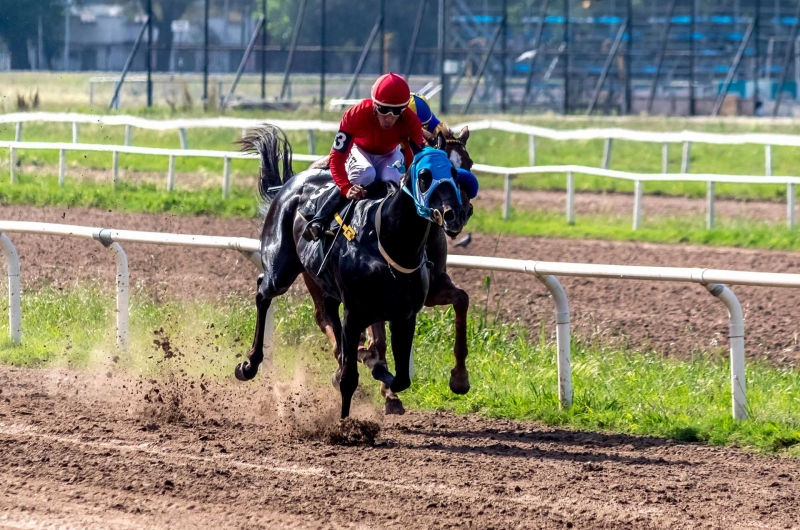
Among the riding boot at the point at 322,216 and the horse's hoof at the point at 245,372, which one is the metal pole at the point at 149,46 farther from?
the riding boot at the point at 322,216

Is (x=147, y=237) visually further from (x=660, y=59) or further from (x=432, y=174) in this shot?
(x=660, y=59)

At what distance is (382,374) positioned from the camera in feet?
20.9

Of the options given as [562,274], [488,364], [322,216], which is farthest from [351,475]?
[488,364]

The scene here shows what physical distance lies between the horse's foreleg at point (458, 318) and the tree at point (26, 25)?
19.4 metres

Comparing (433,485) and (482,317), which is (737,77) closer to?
(482,317)

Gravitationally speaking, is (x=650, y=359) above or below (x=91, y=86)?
below

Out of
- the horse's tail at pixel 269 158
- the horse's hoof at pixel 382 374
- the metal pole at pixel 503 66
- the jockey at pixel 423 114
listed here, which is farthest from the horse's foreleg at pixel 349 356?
the metal pole at pixel 503 66

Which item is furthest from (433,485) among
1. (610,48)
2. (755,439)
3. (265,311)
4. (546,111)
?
(610,48)

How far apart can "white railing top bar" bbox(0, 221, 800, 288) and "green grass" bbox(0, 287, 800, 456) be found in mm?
669

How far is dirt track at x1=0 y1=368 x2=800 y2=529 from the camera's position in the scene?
4.58 metres

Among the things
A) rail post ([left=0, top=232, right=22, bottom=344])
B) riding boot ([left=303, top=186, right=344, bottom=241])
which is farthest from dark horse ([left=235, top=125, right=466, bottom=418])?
rail post ([left=0, top=232, right=22, bottom=344])

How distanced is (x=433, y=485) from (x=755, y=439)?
1773mm

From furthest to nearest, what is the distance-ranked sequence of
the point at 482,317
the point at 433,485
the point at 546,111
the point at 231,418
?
the point at 546,111, the point at 482,317, the point at 231,418, the point at 433,485

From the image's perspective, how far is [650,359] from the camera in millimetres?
7586
